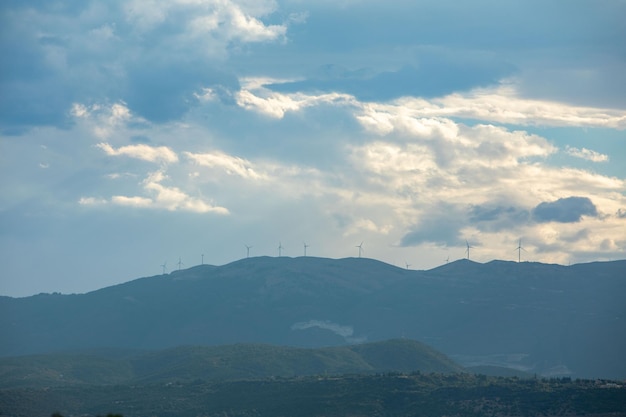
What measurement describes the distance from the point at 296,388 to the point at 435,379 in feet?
88.1

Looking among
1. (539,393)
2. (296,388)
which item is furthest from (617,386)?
(296,388)

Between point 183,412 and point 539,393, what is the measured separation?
64.6 metres

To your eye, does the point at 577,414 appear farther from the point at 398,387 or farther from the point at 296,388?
the point at 296,388

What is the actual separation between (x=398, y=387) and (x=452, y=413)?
21.2m

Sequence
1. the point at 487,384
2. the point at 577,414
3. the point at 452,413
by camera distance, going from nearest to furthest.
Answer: the point at 577,414 < the point at 452,413 < the point at 487,384

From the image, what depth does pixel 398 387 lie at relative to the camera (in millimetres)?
186375

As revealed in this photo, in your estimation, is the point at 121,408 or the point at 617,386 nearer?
the point at 617,386

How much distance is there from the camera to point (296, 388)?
196 m

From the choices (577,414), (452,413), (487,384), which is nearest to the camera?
(577,414)

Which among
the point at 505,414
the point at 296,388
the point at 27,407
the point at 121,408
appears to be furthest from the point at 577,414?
the point at 27,407

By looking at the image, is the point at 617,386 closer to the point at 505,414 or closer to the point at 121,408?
the point at 505,414

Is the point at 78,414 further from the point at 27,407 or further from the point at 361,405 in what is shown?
the point at 361,405

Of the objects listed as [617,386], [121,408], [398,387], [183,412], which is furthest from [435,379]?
[121,408]

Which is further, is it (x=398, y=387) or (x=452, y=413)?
(x=398, y=387)
